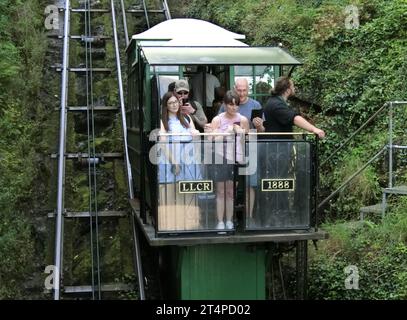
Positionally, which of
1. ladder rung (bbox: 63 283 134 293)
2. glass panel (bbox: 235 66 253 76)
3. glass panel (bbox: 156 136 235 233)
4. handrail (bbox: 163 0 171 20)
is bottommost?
ladder rung (bbox: 63 283 134 293)

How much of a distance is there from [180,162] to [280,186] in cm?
116

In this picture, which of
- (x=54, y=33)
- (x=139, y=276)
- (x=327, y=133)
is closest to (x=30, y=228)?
(x=139, y=276)

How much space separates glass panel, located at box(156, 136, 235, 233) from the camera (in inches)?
282

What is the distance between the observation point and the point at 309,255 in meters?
8.87

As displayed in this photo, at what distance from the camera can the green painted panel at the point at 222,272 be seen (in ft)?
24.3

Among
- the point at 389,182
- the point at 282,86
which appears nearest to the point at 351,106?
the point at 389,182

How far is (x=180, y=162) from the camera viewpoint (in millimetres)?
7160

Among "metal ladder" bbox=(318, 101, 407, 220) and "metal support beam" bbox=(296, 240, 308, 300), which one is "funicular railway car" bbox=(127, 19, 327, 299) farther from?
"metal ladder" bbox=(318, 101, 407, 220)

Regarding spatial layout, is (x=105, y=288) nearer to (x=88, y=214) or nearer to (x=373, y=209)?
(x=88, y=214)

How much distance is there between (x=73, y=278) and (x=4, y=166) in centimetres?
260

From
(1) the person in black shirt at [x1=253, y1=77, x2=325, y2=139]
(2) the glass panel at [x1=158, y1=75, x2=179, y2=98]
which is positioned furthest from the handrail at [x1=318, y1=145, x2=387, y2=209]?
(2) the glass panel at [x1=158, y1=75, x2=179, y2=98]

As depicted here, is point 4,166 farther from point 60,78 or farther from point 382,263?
point 382,263

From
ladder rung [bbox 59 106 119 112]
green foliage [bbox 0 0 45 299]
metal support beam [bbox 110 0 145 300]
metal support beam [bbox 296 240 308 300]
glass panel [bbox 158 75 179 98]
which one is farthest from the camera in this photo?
ladder rung [bbox 59 106 119 112]

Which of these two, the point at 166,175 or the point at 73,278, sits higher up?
the point at 166,175
